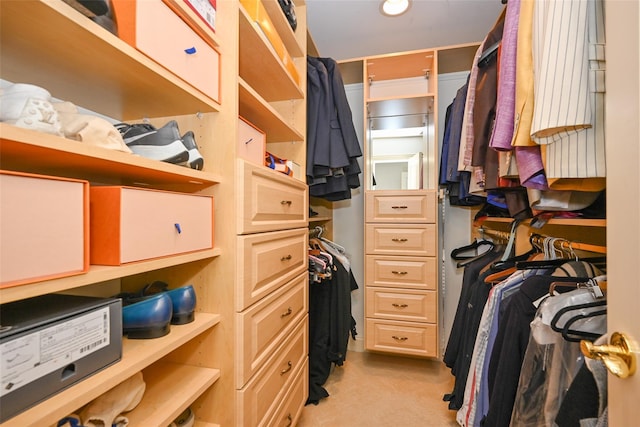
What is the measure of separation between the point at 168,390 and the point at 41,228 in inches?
20.0

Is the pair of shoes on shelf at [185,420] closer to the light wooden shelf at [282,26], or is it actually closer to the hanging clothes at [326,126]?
the hanging clothes at [326,126]

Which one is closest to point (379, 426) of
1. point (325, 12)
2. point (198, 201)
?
point (198, 201)

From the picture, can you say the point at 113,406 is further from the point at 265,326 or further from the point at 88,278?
the point at 265,326

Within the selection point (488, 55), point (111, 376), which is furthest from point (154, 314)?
point (488, 55)

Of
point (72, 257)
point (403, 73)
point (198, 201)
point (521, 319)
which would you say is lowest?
point (521, 319)

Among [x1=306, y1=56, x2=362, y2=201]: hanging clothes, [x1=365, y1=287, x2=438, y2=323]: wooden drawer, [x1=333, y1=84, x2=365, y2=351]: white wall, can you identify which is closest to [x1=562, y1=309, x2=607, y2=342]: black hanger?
[x1=306, y1=56, x2=362, y2=201]: hanging clothes

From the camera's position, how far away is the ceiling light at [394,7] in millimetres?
1404

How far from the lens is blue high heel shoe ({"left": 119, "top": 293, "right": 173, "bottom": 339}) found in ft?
2.10

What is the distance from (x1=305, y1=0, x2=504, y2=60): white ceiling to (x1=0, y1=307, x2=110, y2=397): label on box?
1.62 metres

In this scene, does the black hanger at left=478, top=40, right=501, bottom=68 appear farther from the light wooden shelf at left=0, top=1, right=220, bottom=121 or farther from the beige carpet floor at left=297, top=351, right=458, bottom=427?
the beige carpet floor at left=297, top=351, right=458, bottom=427

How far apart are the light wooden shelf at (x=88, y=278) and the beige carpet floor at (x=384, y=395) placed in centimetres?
126

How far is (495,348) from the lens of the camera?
0.93 m

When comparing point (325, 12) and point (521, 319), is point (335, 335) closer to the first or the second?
point (521, 319)

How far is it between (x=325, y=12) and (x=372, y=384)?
2167 mm
